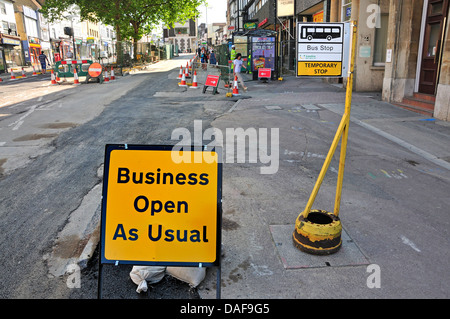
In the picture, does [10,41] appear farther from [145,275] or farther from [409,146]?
[145,275]

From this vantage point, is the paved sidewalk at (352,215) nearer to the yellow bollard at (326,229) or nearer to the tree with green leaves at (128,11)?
the yellow bollard at (326,229)

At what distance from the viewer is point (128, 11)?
31.9 metres

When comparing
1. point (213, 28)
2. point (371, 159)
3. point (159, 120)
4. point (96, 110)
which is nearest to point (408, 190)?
point (371, 159)

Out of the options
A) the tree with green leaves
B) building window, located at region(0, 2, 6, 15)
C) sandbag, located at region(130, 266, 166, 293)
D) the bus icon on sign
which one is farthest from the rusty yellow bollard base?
building window, located at region(0, 2, 6, 15)

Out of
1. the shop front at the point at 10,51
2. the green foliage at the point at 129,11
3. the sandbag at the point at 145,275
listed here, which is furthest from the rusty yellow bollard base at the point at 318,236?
the shop front at the point at 10,51

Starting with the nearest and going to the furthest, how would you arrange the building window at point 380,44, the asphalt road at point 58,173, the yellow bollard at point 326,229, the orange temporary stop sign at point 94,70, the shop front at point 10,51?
the asphalt road at point 58,173 → the yellow bollard at point 326,229 → the building window at point 380,44 → the orange temporary stop sign at point 94,70 → the shop front at point 10,51

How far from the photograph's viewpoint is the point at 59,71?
978 inches

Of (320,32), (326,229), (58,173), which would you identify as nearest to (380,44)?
(320,32)

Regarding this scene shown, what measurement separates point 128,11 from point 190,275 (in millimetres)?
32810

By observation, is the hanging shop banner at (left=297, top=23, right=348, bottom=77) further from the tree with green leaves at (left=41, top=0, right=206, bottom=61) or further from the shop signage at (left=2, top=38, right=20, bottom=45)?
the shop signage at (left=2, top=38, right=20, bottom=45)

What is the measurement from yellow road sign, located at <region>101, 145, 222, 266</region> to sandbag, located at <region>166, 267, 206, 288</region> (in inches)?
21.5

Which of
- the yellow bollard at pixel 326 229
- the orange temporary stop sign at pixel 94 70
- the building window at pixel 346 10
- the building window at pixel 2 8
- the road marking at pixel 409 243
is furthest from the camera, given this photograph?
the building window at pixel 2 8

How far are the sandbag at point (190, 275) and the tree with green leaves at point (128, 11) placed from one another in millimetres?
29638

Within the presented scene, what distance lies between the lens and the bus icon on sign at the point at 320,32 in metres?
3.71
